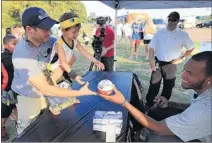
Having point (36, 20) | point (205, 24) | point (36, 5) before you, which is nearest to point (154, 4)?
point (36, 20)

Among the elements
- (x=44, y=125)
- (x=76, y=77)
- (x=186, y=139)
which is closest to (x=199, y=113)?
(x=186, y=139)

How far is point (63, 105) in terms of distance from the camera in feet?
7.99

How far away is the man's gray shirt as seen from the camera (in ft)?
6.25

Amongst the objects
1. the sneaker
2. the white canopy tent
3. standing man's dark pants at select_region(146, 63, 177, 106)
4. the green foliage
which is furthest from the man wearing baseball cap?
the green foliage

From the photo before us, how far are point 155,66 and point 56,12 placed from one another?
17511 millimetres

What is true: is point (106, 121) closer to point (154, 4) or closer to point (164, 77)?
point (164, 77)

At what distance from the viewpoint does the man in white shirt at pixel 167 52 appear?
4.44m

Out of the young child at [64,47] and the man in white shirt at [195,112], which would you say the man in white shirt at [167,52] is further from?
the man in white shirt at [195,112]

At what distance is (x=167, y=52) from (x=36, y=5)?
14.3m

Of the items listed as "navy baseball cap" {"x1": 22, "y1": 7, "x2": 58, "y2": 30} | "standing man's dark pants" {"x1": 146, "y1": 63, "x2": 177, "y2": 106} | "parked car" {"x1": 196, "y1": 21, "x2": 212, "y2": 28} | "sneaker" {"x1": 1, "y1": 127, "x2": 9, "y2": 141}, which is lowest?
"parked car" {"x1": 196, "y1": 21, "x2": 212, "y2": 28}

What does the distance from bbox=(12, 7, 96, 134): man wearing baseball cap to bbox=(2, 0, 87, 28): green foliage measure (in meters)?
11.5

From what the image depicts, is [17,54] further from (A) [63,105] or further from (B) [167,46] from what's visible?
(B) [167,46]

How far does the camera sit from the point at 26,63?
190 centimetres

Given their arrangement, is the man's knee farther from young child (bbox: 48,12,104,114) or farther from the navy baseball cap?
the navy baseball cap
